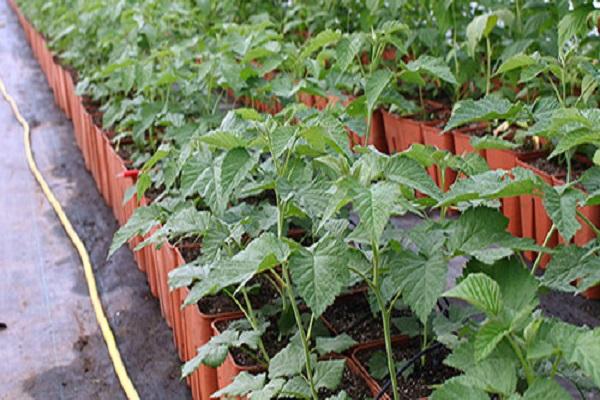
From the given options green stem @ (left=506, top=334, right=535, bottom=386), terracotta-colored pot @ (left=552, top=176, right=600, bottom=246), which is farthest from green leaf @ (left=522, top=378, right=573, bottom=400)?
terracotta-colored pot @ (left=552, top=176, right=600, bottom=246)

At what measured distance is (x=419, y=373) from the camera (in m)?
2.27

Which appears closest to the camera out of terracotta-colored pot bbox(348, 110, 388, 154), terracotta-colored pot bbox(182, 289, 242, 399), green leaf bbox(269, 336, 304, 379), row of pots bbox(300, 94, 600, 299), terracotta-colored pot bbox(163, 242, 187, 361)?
green leaf bbox(269, 336, 304, 379)

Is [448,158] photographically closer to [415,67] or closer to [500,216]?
[500,216]

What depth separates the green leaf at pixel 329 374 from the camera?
6.92 ft

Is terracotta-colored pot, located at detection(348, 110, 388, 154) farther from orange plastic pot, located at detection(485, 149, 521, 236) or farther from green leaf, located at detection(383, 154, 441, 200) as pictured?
green leaf, located at detection(383, 154, 441, 200)

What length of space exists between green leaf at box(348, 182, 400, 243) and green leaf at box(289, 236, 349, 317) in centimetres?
16

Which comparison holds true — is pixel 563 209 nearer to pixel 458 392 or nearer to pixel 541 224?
pixel 458 392

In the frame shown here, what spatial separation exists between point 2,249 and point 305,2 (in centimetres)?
239

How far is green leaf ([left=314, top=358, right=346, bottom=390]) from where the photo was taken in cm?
211

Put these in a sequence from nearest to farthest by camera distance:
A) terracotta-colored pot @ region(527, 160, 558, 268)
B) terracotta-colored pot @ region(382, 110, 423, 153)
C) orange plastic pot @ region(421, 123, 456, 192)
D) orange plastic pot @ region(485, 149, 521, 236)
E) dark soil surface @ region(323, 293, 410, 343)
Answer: dark soil surface @ region(323, 293, 410, 343), terracotta-colored pot @ region(527, 160, 558, 268), orange plastic pot @ region(485, 149, 521, 236), orange plastic pot @ region(421, 123, 456, 192), terracotta-colored pot @ region(382, 110, 423, 153)

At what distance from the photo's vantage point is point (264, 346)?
2.60 meters

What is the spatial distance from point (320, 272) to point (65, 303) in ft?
8.62

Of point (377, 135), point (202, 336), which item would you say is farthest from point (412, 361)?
point (377, 135)

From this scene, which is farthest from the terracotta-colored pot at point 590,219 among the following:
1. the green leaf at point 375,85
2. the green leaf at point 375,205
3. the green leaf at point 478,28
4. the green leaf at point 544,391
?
the green leaf at point 544,391
